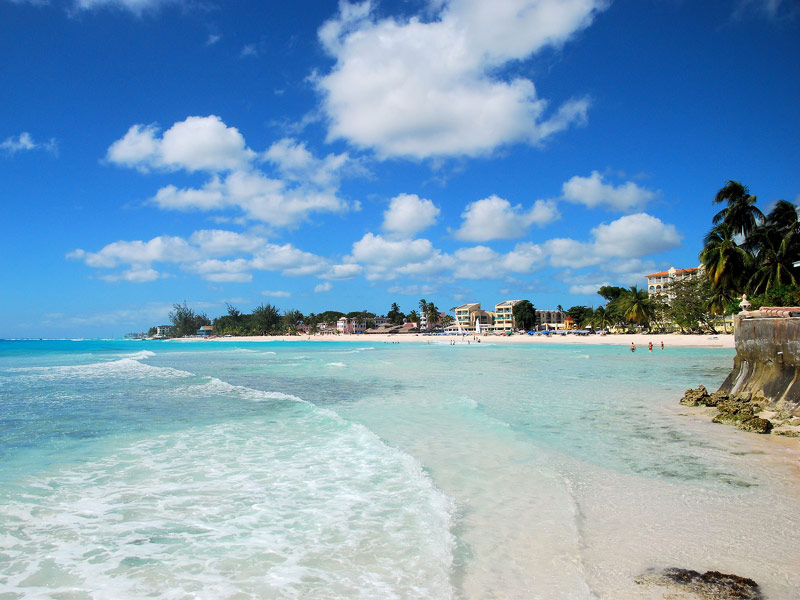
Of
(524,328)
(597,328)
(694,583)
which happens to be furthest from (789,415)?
(524,328)

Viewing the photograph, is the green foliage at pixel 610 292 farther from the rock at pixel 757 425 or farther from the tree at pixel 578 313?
the rock at pixel 757 425

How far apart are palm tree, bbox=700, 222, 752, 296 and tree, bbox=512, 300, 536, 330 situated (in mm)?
88249

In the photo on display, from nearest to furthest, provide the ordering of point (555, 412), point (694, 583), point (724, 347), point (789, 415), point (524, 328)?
point (694, 583), point (789, 415), point (555, 412), point (724, 347), point (524, 328)

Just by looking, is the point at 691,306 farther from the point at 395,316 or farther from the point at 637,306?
the point at 395,316

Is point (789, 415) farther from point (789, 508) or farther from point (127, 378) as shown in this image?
point (127, 378)

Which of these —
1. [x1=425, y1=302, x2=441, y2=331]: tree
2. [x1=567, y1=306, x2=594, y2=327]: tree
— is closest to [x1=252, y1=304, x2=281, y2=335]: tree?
[x1=425, y1=302, x2=441, y2=331]: tree

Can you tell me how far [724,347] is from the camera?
162 feet

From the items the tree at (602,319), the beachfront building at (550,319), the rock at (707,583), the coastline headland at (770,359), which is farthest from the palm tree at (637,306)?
the rock at (707,583)

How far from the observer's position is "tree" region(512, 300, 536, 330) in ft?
412

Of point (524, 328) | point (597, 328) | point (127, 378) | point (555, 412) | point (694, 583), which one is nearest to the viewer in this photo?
point (694, 583)

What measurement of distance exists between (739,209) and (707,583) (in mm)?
38340

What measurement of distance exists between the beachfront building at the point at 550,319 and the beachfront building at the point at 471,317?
14349 mm

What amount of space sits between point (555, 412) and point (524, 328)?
11719 centimetres

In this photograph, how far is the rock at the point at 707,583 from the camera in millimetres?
3711
